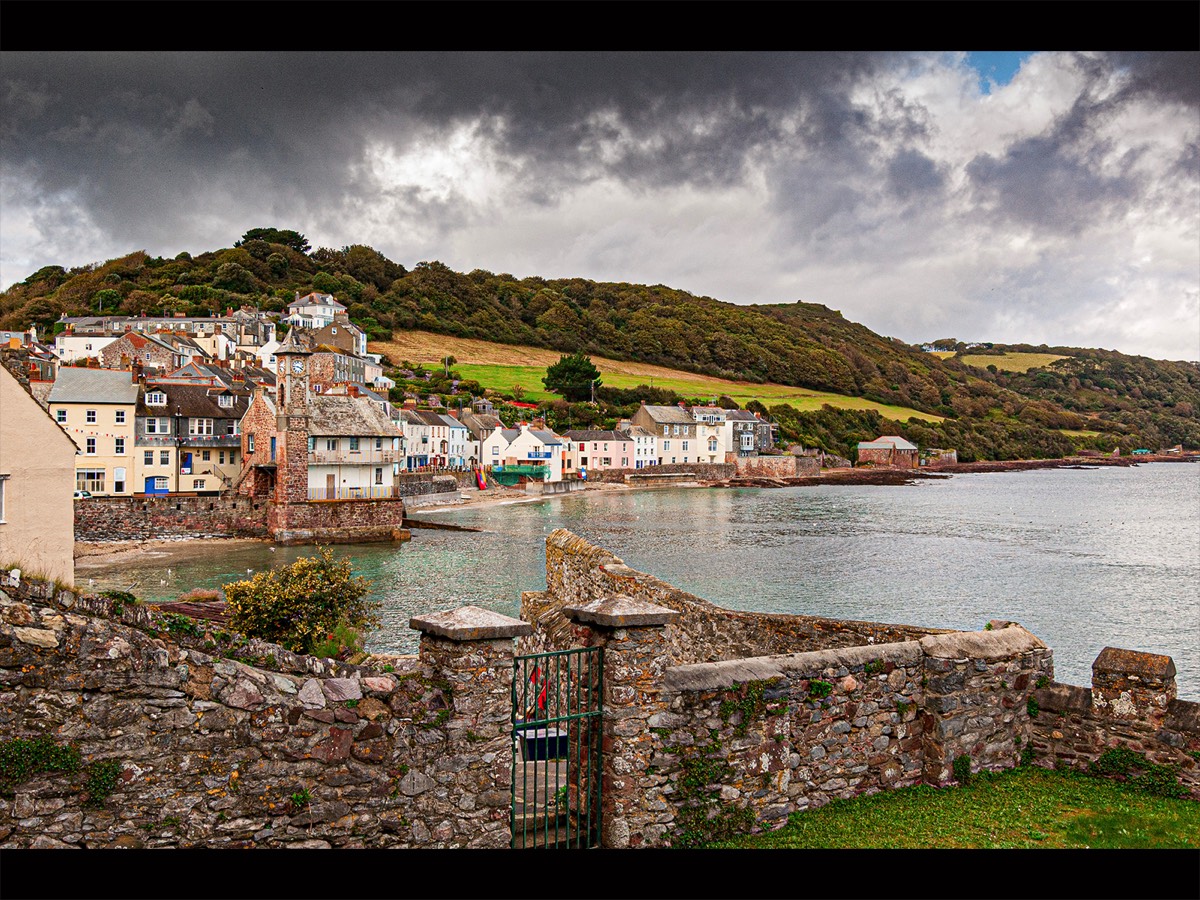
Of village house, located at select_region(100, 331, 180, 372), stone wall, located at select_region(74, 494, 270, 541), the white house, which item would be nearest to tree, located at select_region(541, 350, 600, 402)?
village house, located at select_region(100, 331, 180, 372)

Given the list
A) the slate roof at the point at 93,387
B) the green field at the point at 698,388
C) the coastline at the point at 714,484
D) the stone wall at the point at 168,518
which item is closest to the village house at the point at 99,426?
the slate roof at the point at 93,387

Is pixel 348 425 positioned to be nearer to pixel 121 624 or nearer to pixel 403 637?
pixel 403 637

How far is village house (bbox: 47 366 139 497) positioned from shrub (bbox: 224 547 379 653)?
45.2m

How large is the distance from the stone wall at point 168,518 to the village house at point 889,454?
111 m

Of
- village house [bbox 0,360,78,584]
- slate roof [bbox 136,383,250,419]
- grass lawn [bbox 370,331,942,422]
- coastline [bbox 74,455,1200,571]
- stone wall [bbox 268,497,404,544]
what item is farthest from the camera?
grass lawn [bbox 370,331,942,422]

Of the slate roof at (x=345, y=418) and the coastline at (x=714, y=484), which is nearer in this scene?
the coastline at (x=714, y=484)

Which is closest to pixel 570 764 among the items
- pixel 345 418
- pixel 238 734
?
pixel 238 734

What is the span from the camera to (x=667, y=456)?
122188 millimetres

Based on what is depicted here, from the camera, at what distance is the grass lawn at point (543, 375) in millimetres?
136250

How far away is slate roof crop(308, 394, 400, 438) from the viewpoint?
2287 inches

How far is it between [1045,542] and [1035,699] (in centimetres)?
5624

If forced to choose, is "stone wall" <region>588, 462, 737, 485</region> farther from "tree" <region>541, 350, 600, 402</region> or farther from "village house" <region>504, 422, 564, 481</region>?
"tree" <region>541, 350, 600, 402</region>

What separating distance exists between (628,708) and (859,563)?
43.9 m

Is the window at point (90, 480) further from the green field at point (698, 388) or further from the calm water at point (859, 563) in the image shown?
the green field at point (698, 388)
